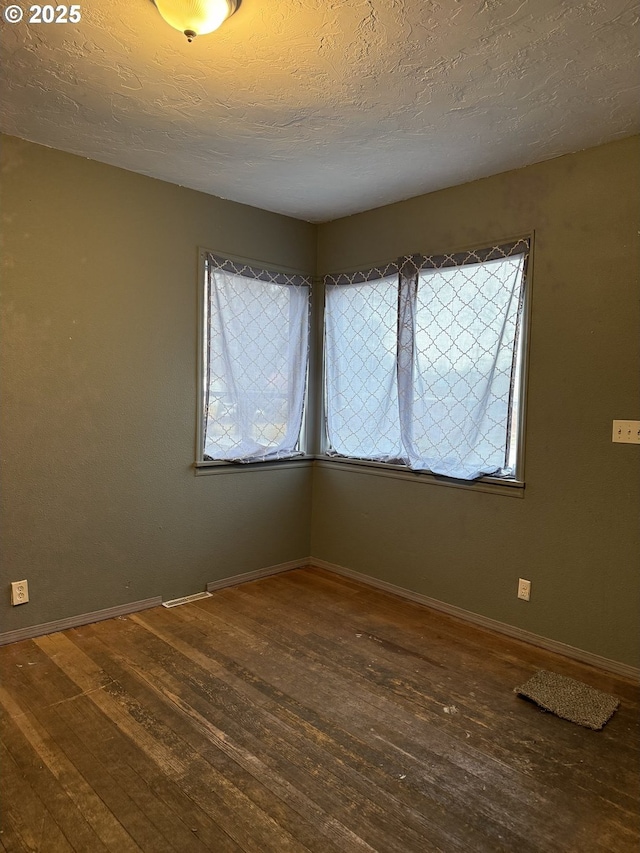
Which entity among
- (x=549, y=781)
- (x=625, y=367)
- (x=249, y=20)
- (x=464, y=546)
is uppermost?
(x=249, y=20)

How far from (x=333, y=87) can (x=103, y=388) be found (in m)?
1.93

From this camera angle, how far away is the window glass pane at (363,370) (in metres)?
3.66

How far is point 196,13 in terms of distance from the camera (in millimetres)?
1683

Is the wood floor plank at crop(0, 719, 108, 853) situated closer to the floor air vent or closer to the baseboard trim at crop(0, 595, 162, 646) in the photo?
the baseboard trim at crop(0, 595, 162, 646)

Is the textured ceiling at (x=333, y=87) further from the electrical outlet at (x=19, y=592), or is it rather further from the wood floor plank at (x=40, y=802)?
the wood floor plank at (x=40, y=802)

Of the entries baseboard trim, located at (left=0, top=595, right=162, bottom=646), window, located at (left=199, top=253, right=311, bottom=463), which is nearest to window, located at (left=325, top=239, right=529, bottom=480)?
window, located at (left=199, top=253, right=311, bottom=463)

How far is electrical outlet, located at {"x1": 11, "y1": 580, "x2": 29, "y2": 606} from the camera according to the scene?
2.83 meters

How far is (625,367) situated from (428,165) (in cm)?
147

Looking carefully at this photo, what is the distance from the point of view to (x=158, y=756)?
78.1 inches

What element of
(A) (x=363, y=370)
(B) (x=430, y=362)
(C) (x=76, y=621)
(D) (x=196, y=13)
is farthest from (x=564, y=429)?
(C) (x=76, y=621)

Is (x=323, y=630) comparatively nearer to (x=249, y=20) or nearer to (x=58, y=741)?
(x=58, y=741)

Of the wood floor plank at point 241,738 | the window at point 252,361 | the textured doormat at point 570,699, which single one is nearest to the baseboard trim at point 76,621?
the wood floor plank at point 241,738

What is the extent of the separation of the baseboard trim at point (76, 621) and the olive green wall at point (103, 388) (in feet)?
0.12

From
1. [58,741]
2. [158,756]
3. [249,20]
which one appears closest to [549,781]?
[158,756]
